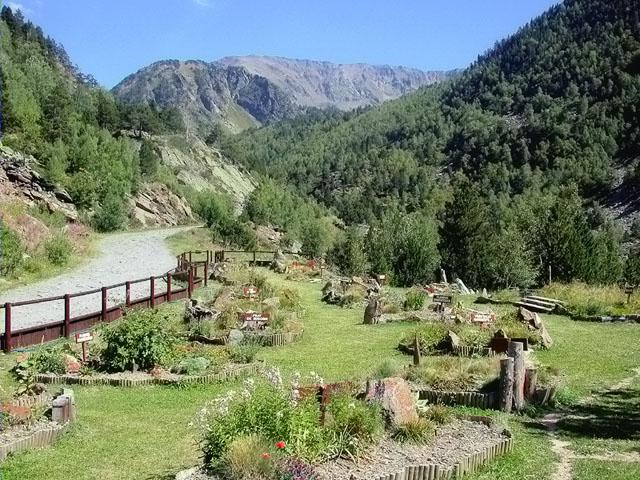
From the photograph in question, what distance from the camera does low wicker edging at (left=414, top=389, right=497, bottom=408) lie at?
13.8 metres

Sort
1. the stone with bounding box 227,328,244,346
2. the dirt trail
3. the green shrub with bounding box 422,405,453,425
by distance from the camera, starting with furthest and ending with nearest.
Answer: the stone with bounding box 227,328,244,346
the green shrub with bounding box 422,405,453,425
the dirt trail

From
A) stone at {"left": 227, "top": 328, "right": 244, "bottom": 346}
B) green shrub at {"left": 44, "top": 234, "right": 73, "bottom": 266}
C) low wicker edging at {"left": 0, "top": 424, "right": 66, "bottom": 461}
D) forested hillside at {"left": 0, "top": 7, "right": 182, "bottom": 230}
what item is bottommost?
low wicker edging at {"left": 0, "top": 424, "right": 66, "bottom": 461}

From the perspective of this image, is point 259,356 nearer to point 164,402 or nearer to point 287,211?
point 164,402

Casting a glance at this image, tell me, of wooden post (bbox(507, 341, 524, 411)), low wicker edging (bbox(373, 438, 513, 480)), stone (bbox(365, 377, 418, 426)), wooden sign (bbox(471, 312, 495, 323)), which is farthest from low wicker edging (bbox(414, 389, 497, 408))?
wooden sign (bbox(471, 312, 495, 323))

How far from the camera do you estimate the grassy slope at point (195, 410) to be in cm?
1013

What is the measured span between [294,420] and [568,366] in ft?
37.7

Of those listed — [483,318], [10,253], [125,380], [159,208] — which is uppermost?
[159,208]

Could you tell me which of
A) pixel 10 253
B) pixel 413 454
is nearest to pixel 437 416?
pixel 413 454

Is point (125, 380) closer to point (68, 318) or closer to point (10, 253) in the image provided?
point (68, 318)

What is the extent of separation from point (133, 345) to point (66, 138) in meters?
68.7

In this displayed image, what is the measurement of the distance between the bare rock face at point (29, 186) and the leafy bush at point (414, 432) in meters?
50.4

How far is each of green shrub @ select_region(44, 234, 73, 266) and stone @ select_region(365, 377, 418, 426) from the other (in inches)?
1240

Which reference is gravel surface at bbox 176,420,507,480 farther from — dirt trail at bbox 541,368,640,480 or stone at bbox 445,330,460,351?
stone at bbox 445,330,460,351

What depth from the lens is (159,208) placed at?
88.6 metres
